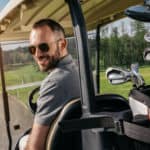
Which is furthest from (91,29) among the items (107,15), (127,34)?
(127,34)

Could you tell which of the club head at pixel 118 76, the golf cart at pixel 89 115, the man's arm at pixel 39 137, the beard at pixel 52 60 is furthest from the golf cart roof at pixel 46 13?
the man's arm at pixel 39 137

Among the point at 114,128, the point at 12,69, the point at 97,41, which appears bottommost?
the point at 12,69

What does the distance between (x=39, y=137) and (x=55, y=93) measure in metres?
0.26

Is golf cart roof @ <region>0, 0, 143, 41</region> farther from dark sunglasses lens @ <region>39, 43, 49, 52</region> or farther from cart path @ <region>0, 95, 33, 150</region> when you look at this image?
cart path @ <region>0, 95, 33, 150</region>

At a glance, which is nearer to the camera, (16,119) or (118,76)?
(118,76)

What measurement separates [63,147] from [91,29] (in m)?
2.23

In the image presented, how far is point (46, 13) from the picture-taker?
11.9 feet

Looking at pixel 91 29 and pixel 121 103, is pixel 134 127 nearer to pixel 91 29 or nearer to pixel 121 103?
pixel 121 103

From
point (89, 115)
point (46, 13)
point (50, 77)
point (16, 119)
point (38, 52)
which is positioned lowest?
point (16, 119)

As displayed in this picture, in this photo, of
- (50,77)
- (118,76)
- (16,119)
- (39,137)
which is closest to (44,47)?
(50,77)

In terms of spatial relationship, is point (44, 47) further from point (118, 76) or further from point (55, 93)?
point (118, 76)

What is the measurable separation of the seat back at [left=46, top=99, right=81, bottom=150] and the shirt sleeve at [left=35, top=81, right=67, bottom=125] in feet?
0.17

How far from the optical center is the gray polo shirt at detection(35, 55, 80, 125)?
274 centimetres

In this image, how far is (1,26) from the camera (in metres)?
3.44
